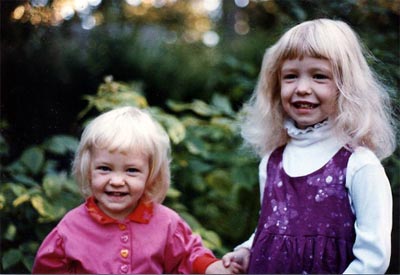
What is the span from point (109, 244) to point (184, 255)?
25 cm

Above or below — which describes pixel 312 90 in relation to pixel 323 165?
above

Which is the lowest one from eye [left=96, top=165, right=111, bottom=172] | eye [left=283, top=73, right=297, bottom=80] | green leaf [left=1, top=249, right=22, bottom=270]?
green leaf [left=1, top=249, right=22, bottom=270]

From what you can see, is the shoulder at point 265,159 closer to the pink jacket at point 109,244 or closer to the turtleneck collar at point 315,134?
the turtleneck collar at point 315,134

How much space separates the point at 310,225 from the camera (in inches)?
83.2

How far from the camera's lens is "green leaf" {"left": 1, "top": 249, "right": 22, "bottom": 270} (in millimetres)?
2932

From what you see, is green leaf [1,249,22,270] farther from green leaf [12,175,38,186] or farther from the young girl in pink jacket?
the young girl in pink jacket

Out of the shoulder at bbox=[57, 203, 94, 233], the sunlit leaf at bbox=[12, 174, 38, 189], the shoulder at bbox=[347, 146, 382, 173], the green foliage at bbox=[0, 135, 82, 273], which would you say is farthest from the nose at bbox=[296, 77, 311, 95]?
the sunlit leaf at bbox=[12, 174, 38, 189]

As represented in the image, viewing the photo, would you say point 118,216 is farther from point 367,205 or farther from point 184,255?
point 367,205

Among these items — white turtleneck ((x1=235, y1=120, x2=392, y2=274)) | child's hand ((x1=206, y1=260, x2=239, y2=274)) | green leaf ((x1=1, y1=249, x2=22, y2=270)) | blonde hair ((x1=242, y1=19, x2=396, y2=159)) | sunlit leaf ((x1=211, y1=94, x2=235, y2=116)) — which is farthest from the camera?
sunlit leaf ((x1=211, y1=94, x2=235, y2=116))

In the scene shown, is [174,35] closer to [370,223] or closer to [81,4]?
[81,4]

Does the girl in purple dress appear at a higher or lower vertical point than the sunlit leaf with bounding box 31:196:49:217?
higher

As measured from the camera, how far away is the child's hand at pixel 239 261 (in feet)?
7.60

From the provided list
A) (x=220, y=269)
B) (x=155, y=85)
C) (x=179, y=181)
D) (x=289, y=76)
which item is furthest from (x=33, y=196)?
(x=289, y=76)

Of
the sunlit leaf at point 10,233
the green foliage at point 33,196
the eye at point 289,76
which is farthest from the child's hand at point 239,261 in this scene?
the sunlit leaf at point 10,233
